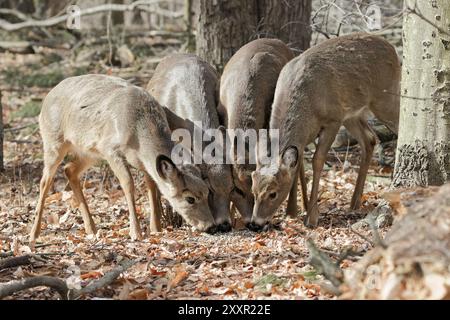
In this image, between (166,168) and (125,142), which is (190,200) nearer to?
(166,168)

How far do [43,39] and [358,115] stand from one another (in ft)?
38.2

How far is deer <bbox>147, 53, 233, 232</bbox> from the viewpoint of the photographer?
929 cm

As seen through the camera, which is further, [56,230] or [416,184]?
[56,230]

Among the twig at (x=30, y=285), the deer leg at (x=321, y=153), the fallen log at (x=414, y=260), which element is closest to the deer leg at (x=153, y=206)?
the deer leg at (x=321, y=153)

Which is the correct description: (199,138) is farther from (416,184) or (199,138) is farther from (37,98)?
(37,98)

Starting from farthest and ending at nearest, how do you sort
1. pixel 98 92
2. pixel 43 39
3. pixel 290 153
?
1. pixel 43 39
2. pixel 98 92
3. pixel 290 153

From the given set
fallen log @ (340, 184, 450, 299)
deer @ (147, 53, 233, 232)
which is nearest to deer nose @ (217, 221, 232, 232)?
deer @ (147, 53, 233, 232)

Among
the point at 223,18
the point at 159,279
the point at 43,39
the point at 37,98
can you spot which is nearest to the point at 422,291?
the point at 159,279

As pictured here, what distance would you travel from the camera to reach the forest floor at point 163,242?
20.6 feet

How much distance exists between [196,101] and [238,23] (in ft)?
6.65

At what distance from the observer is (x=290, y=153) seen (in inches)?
356

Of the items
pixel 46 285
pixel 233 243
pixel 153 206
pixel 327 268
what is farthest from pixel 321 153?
pixel 46 285

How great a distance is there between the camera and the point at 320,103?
945cm
